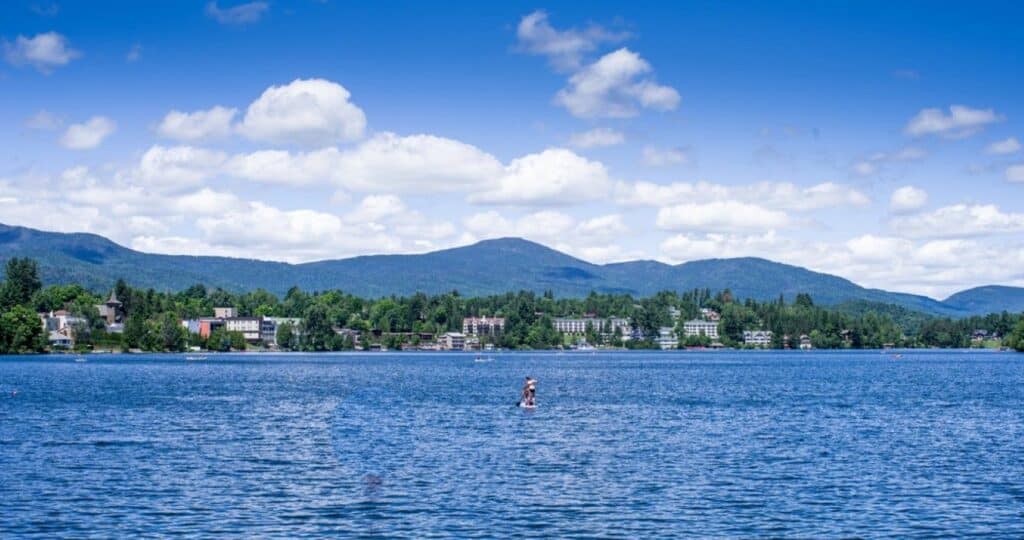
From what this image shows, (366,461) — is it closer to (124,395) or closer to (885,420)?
(885,420)

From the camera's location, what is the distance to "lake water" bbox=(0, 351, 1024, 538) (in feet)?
121

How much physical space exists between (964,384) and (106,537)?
111909 mm

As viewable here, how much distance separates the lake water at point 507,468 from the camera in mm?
37000

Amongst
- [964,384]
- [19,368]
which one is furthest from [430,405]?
[19,368]

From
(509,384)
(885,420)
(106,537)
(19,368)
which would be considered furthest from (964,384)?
(19,368)

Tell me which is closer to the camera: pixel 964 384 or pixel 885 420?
pixel 885 420

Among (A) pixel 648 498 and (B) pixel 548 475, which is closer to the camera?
(A) pixel 648 498

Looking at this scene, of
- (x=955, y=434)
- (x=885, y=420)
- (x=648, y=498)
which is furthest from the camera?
(x=885, y=420)

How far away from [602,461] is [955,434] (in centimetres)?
2431

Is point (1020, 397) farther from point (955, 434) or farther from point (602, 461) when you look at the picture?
point (602, 461)

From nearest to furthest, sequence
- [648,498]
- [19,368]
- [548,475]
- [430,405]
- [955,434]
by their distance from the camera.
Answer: [648,498] < [548,475] < [955,434] < [430,405] < [19,368]

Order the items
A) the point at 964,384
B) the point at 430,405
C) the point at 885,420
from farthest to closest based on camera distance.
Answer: the point at 964,384 → the point at 430,405 → the point at 885,420

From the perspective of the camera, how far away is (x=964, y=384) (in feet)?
421

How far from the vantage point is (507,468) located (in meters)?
48.9
